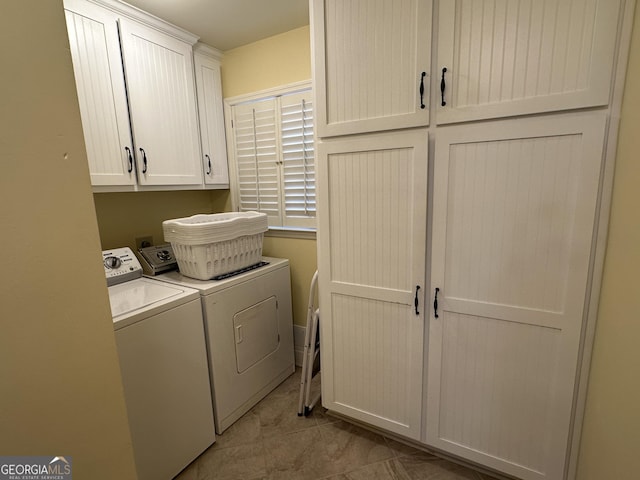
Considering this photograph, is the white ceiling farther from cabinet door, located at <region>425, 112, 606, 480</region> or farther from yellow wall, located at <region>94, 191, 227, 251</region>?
cabinet door, located at <region>425, 112, 606, 480</region>

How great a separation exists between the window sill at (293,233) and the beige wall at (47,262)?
64.5 inches

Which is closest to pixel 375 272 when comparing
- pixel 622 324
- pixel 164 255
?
pixel 622 324

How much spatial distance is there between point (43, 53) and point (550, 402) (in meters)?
1.88

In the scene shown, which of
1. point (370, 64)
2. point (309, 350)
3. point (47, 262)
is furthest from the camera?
point (309, 350)

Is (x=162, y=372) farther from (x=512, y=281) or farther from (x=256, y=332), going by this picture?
(x=512, y=281)

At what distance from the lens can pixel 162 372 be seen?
1.45 m

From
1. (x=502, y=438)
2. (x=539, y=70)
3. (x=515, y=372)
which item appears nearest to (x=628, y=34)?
(x=539, y=70)

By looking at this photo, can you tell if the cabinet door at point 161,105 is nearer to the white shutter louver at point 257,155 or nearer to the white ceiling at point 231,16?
the white ceiling at point 231,16

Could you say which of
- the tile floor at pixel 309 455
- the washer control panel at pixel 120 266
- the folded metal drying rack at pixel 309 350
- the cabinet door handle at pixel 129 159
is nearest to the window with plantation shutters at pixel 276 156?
the folded metal drying rack at pixel 309 350

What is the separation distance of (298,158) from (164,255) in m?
1.13

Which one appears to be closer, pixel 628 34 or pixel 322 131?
pixel 628 34

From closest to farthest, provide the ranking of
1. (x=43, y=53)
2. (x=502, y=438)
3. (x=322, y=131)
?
(x=43, y=53) → (x=502, y=438) → (x=322, y=131)

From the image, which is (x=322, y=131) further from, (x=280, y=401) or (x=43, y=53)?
(x=280, y=401)

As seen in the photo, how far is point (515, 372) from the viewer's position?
4.18 ft
